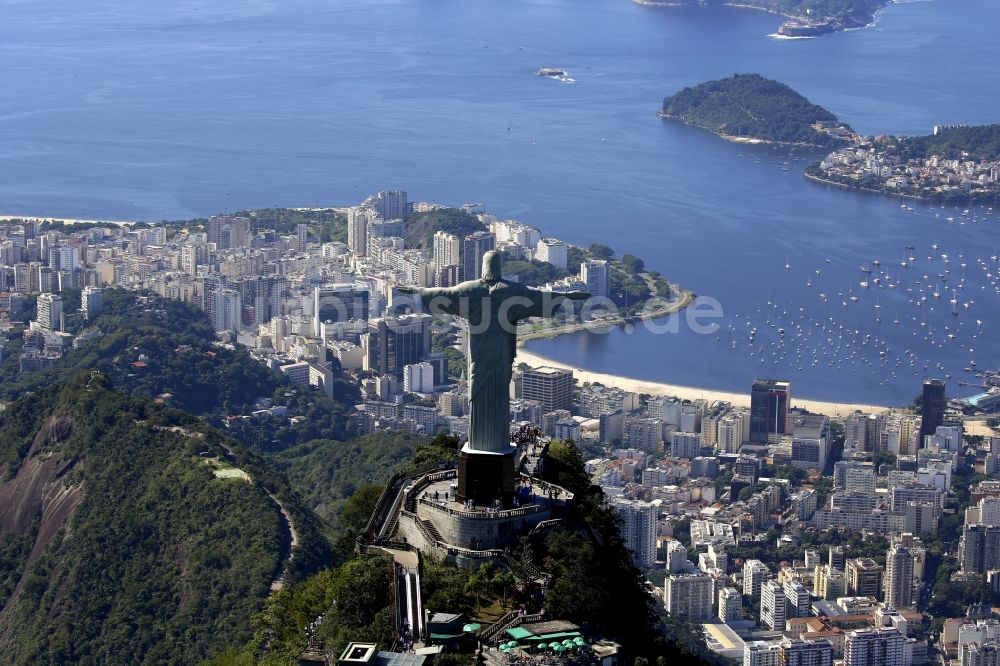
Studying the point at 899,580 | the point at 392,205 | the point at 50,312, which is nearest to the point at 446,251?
the point at 392,205

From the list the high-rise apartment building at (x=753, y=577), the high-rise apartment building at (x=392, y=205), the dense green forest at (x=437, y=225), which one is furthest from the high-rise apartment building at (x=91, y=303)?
the high-rise apartment building at (x=753, y=577)

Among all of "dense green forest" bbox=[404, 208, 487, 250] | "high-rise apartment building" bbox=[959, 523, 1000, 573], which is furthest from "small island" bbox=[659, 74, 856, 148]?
"high-rise apartment building" bbox=[959, 523, 1000, 573]

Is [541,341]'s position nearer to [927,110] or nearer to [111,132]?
[111,132]

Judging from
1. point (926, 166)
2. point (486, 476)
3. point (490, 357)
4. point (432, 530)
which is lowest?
point (926, 166)

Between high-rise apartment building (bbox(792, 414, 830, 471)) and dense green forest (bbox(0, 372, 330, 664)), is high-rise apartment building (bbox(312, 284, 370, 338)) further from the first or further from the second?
dense green forest (bbox(0, 372, 330, 664))

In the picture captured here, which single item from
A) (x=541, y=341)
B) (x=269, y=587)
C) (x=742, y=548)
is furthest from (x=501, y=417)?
(x=541, y=341)

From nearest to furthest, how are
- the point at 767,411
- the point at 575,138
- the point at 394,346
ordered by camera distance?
the point at 767,411 → the point at 394,346 → the point at 575,138

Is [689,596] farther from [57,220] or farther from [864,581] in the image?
[57,220]
